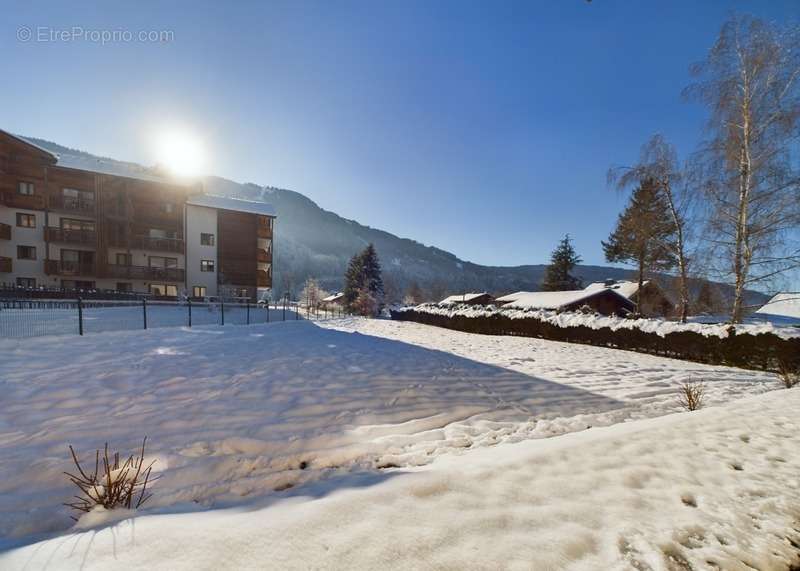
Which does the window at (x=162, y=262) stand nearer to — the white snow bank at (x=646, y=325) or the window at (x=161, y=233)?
the window at (x=161, y=233)

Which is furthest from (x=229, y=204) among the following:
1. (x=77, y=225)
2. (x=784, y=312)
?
(x=784, y=312)

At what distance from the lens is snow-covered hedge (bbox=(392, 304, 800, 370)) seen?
28.4ft

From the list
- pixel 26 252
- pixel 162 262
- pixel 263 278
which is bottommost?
pixel 263 278

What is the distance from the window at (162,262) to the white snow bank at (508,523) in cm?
3127

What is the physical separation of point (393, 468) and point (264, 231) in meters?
31.7

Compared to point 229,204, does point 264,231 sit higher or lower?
lower

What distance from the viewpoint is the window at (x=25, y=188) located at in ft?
74.8

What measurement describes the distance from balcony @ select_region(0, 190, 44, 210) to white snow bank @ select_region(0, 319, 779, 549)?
23.7 meters

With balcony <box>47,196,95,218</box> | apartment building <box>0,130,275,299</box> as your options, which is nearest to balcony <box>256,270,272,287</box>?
apartment building <box>0,130,275,299</box>

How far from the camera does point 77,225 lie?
81.0 feet

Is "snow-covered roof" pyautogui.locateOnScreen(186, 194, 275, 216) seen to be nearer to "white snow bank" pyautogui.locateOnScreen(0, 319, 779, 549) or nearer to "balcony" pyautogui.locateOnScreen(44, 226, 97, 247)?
"balcony" pyautogui.locateOnScreen(44, 226, 97, 247)

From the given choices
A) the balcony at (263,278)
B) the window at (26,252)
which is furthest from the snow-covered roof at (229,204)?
the window at (26,252)

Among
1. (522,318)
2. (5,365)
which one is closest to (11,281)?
(5,365)

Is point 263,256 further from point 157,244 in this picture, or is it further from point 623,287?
point 623,287
